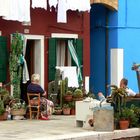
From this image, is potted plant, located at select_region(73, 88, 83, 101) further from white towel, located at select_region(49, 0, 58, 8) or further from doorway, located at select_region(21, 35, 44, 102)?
white towel, located at select_region(49, 0, 58, 8)

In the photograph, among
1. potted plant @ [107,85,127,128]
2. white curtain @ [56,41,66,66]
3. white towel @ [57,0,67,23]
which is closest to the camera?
potted plant @ [107,85,127,128]

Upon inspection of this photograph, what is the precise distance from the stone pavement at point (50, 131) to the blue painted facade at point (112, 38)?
657 centimetres

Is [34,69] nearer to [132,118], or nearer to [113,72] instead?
[113,72]

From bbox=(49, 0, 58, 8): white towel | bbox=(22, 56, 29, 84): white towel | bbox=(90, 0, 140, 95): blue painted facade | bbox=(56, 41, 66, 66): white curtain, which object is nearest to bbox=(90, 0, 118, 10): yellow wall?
bbox=(90, 0, 140, 95): blue painted facade

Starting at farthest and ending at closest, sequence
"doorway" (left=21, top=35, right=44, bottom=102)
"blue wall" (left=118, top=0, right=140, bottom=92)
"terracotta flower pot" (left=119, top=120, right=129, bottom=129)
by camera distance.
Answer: "blue wall" (left=118, top=0, right=140, bottom=92), "doorway" (left=21, top=35, right=44, bottom=102), "terracotta flower pot" (left=119, top=120, right=129, bottom=129)

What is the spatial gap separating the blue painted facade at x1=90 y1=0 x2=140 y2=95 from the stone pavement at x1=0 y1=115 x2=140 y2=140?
6567mm

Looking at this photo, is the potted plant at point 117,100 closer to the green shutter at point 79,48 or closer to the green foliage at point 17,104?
the green foliage at point 17,104

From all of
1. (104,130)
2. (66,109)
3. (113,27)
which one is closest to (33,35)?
(66,109)

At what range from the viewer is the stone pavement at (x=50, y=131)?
1366 centimetres

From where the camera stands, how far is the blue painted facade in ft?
76.0

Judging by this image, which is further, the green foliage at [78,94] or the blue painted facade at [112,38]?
the blue painted facade at [112,38]

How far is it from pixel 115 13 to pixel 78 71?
10.7ft

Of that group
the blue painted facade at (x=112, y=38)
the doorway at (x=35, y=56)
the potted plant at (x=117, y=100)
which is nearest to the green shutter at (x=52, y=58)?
the doorway at (x=35, y=56)

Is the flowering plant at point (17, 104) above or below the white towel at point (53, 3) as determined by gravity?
below
